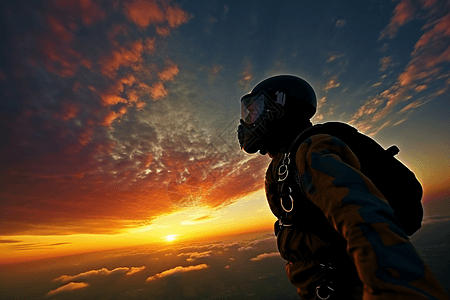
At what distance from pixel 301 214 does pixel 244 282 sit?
176 meters

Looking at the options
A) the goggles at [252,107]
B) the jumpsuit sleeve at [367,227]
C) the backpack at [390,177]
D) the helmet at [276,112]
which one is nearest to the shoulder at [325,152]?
the jumpsuit sleeve at [367,227]

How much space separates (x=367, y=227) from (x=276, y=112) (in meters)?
1.97

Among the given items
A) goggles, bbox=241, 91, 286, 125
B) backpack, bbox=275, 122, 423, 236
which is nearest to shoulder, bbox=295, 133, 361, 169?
backpack, bbox=275, 122, 423, 236

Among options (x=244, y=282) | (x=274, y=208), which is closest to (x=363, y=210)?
(x=274, y=208)

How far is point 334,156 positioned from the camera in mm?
1408

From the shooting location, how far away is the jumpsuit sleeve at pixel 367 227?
0.94 m

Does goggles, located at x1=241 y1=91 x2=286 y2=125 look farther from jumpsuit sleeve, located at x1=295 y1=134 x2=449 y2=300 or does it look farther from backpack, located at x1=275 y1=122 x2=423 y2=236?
jumpsuit sleeve, located at x1=295 y1=134 x2=449 y2=300

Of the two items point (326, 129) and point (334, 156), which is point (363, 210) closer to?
point (334, 156)

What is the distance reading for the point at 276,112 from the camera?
9.01 feet

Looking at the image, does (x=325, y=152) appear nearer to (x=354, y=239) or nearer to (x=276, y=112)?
(x=354, y=239)

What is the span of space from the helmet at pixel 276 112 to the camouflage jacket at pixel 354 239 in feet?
3.69

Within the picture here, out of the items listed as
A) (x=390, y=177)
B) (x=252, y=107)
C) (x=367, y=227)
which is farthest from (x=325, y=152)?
(x=252, y=107)

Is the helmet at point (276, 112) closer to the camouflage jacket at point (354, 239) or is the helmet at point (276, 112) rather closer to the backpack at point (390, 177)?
the backpack at point (390, 177)

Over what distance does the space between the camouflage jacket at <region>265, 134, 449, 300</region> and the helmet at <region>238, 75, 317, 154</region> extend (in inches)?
44.3
